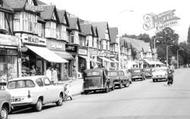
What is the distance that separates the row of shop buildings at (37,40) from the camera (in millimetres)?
35750

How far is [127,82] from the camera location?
131 ft

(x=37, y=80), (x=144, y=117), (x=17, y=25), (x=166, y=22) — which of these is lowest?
(x=144, y=117)

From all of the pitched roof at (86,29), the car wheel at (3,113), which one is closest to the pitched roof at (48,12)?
the pitched roof at (86,29)

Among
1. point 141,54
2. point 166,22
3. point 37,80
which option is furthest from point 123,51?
point 37,80

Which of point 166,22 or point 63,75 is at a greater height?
point 166,22

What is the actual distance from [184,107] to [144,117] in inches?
154

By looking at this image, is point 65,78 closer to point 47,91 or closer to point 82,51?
point 82,51

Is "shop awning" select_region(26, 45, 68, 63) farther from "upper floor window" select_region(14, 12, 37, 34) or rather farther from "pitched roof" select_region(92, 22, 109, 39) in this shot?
"pitched roof" select_region(92, 22, 109, 39)

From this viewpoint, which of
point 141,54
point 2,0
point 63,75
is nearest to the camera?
point 2,0

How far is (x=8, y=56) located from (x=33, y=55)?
5485 mm

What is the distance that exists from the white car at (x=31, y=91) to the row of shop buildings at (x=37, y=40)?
13.8m

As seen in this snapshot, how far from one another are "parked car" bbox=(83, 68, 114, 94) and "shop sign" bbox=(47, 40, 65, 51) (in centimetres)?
1443

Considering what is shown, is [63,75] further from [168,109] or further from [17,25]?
[168,109]

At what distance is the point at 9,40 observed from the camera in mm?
34656
